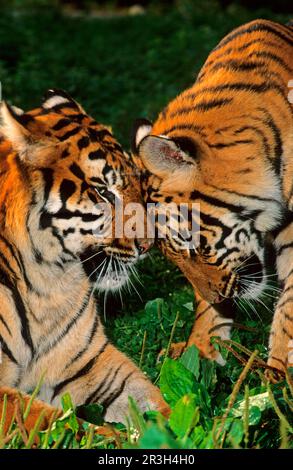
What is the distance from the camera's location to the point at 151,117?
26.6 feet

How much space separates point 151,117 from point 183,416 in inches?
194

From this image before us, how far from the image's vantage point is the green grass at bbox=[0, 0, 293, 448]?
346 cm

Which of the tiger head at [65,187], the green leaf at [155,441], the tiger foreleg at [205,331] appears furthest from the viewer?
the tiger foreleg at [205,331]

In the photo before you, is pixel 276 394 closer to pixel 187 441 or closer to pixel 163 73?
pixel 187 441

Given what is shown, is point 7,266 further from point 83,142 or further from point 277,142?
point 277,142

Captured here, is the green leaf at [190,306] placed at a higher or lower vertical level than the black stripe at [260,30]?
lower

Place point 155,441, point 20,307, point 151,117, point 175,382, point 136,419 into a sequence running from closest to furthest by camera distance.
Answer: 1. point 155,441
2. point 136,419
3. point 175,382
4. point 20,307
5. point 151,117

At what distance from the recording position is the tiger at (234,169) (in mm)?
4203

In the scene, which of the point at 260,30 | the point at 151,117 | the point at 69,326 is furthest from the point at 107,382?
the point at 151,117

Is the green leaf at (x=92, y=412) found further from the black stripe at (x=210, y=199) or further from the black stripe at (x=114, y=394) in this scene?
the black stripe at (x=210, y=199)

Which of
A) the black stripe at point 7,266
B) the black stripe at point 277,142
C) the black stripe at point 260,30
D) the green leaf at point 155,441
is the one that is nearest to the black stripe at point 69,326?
the black stripe at point 7,266

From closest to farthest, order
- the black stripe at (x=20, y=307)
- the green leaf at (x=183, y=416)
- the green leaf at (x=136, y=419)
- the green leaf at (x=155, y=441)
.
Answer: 1. the green leaf at (x=155, y=441)
2. the green leaf at (x=136, y=419)
3. the green leaf at (x=183, y=416)
4. the black stripe at (x=20, y=307)

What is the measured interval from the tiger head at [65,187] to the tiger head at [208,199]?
0.12 metres

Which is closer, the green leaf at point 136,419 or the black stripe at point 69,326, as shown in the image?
the green leaf at point 136,419
